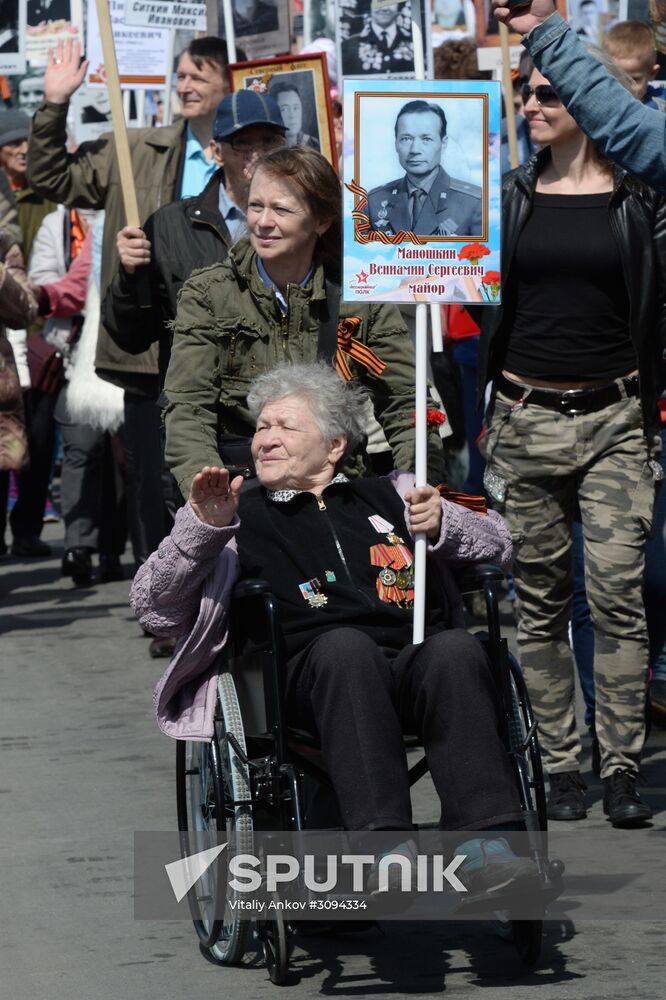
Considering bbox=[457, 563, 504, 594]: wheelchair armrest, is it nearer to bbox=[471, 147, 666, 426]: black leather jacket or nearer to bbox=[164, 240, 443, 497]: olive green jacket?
bbox=[164, 240, 443, 497]: olive green jacket

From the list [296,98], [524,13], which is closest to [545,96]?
[524,13]

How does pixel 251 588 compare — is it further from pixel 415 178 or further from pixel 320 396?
pixel 415 178

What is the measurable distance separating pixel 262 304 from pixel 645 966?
197cm

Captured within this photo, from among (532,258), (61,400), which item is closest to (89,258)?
(61,400)

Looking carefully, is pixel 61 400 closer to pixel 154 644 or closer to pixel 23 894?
pixel 154 644

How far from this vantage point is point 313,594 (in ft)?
15.8

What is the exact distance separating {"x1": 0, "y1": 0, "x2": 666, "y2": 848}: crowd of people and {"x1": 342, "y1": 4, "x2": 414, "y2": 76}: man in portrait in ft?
5.17

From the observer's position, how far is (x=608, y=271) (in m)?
5.93

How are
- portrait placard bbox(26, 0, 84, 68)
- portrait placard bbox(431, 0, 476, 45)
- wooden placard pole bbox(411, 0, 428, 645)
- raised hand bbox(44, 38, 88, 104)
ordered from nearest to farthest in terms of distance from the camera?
1. wooden placard pole bbox(411, 0, 428, 645)
2. raised hand bbox(44, 38, 88, 104)
3. portrait placard bbox(26, 0, 84, 68)
4. portrait placard bbox(431, 0, 476, 45)

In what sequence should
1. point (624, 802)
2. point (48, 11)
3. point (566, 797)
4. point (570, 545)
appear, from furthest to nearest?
point (48, 11) → point (570, 545) → point (566, 797) → point (624, 802)

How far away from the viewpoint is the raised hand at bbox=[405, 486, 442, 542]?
4.82 meters

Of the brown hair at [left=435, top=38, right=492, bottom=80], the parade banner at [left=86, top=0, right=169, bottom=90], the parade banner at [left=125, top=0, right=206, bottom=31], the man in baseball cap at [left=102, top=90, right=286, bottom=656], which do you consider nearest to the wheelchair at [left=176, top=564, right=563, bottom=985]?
the man in baseball cap at [left=102, top=90, right=286, bottom=656]

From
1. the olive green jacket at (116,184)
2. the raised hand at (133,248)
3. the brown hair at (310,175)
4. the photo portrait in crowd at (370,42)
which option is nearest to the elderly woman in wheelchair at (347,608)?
the brown hair at (310,175)

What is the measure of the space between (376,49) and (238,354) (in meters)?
4.98
